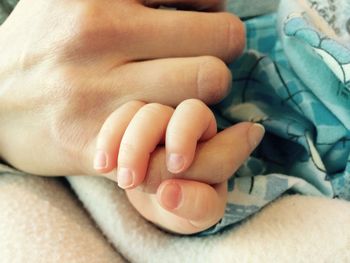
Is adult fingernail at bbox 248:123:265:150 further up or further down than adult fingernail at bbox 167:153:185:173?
further down

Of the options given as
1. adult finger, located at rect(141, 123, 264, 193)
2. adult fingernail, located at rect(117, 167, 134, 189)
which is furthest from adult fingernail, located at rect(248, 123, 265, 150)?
adult fingernail, located at rect(117, 167, 134, 189)

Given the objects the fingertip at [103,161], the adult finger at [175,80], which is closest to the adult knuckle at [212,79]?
the adult finger at [175,80]

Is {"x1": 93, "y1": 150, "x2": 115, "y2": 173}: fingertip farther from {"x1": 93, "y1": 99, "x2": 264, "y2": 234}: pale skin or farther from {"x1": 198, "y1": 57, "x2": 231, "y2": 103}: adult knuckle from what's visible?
{"x1": 198, "y1": 57, "x2": 231, "y2": 103}: adult knuckle

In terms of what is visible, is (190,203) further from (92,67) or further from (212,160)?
(92,67)

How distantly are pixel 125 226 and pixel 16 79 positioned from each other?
0.17 meters

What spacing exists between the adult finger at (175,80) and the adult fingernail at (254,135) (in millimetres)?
40

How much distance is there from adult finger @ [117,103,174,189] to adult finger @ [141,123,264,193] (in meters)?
0.01

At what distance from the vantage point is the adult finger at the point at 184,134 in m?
0.34

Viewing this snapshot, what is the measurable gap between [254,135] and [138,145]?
0.38ft

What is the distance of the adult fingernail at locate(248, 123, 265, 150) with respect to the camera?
41 cm

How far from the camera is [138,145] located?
342 millimetres

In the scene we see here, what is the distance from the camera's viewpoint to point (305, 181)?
17.4 inches

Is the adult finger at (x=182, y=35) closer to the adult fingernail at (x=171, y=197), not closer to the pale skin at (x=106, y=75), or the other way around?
the pale skin at (x=106, y=75)

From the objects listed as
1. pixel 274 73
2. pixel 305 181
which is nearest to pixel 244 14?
pixel 274 73
